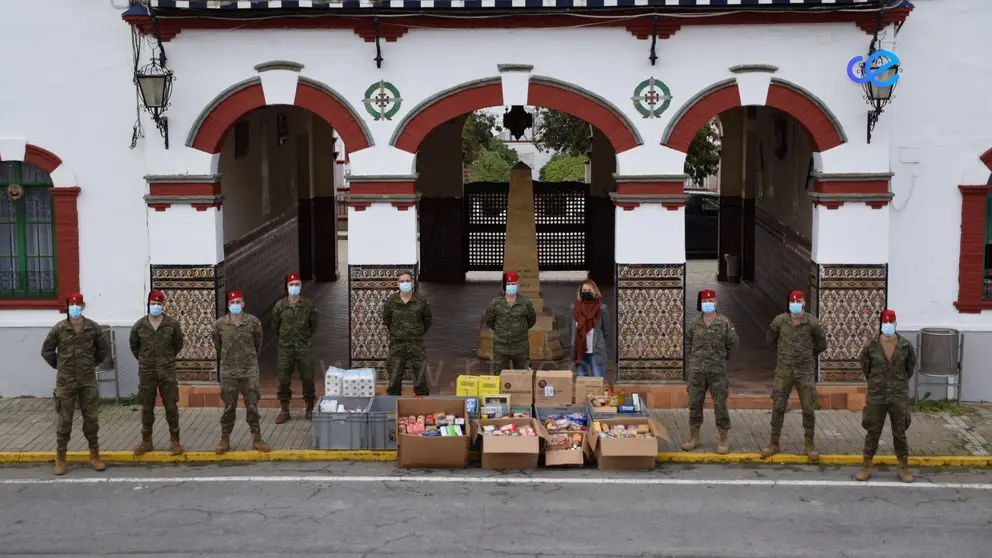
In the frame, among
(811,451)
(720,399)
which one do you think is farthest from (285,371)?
(811,451)

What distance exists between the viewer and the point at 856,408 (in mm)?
16250

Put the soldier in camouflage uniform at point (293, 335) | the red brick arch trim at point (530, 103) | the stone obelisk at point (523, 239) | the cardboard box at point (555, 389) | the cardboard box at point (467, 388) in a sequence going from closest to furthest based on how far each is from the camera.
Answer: the cardboard box at point (555, 389) < the cardboard box at point (467, 388) < the soldier in camouflage uniform at point (293, 335) < the red brick arch trim at point (530, 103) < the stone obelisk at point (523, 239)

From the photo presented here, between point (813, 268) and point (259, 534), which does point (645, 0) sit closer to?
point (813, 268)

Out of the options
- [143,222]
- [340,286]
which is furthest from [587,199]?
[143,222]

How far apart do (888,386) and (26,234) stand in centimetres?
1016

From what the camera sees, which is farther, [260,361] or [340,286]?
[340,286]

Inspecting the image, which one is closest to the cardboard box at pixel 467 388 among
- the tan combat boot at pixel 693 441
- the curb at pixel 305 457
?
the curb at pixel 305 457

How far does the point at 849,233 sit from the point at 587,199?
30.9 feet

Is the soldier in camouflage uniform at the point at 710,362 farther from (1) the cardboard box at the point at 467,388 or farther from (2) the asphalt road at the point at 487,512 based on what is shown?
(1) the cardboard box at the point at 467,388

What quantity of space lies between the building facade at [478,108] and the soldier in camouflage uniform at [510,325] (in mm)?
1242

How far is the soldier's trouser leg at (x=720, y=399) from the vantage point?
47.2ft

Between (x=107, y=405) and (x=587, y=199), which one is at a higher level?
(x=587, y=199)

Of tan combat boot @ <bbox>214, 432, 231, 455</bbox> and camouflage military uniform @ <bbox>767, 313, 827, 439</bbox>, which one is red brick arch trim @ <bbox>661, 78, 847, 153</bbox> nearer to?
camouflage military uniform @ <bbox>767, 313, 827, 439</bbox>

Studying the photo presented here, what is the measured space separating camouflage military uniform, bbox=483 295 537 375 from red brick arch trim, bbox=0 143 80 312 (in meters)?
5.03
